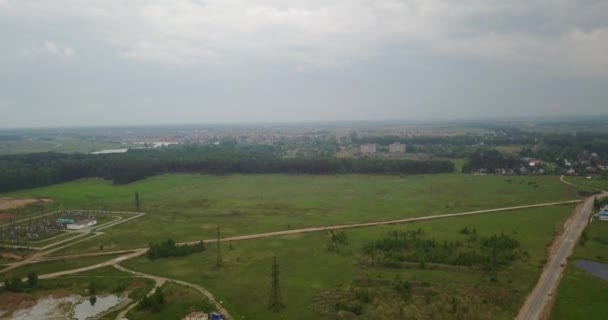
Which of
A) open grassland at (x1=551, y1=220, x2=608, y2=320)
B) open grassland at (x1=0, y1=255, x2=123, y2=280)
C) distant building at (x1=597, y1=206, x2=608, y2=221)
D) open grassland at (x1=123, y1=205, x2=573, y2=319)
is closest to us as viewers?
open grassland at (x1=551, y1=220, x2=608, y2=320)

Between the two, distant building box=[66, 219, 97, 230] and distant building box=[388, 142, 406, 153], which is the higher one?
distant building box=[388, 142, 406, 153]

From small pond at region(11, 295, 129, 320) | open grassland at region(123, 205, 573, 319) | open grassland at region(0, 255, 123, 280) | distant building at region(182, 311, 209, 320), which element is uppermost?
open grassland at region(123, 205, 573, 319)

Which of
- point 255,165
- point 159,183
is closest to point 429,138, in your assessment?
point 255,165

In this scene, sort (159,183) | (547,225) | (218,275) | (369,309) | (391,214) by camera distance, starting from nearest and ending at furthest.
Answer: (369,309)
(218,275)
(547,225)
(391,214)
(159,183)

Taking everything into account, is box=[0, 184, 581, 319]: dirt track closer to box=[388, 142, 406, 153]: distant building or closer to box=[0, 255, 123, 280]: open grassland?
box=[0, 255, 123, 280]: open grassland

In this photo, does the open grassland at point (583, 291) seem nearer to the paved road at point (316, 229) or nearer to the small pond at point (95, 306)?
the paved road at point (316, 229)

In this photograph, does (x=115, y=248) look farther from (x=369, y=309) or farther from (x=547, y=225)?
(x=547, y=225)

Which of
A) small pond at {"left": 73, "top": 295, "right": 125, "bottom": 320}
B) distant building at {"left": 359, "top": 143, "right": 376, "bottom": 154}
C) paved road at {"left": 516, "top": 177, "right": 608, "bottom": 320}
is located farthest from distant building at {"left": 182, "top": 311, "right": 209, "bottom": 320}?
distant building at {"left": 359, "top": 143, "right": 376, "bottom": 154}
